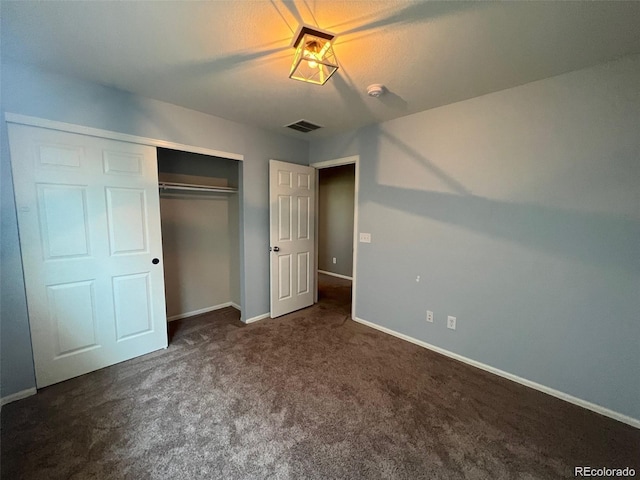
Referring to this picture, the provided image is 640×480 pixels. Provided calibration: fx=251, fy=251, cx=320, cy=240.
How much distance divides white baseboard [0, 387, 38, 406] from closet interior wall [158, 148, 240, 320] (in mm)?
1372

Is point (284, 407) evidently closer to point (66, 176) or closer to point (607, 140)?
point (66, 176)

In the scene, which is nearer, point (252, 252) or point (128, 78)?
point (128, 78)


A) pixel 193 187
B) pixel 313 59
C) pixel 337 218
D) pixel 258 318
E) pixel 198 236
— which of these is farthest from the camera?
pixel 337 218

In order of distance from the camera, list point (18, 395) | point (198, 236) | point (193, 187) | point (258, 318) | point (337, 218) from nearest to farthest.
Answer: point (18, 395) → point (193, 187) → point (258, 318) → point (198, 236) → point (337, 218)

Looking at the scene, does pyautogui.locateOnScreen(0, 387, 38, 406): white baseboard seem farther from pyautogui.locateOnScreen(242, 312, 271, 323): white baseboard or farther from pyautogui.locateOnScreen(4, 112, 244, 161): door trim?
pyautogui.locateOnScreen(4, 112, 244, 161): door trim

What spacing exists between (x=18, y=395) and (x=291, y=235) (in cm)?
277

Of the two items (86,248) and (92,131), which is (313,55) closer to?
(92,131)

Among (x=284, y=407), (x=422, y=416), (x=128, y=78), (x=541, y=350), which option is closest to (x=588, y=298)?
(x=541, y=350)

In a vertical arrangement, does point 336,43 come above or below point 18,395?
above

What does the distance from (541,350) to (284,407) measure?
211cm

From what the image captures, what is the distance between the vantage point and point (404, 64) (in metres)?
1.78

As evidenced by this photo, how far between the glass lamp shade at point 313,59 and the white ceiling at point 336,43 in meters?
0.10
